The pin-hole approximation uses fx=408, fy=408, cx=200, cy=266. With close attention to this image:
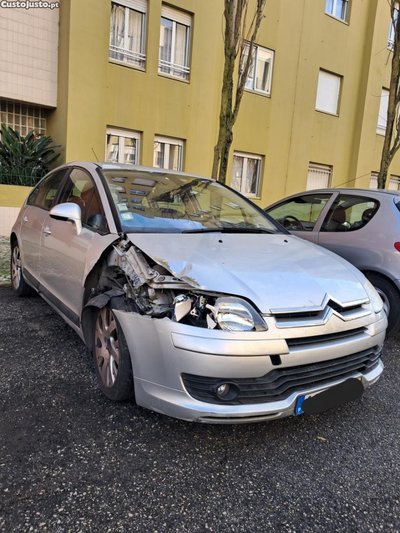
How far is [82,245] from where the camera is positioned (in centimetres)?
303

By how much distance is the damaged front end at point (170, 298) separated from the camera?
2143 millimetres

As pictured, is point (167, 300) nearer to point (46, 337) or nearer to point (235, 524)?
point (235, 524)

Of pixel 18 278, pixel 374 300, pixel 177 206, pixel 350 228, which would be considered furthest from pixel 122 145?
pixel 374 300

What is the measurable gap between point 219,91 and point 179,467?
1096cm

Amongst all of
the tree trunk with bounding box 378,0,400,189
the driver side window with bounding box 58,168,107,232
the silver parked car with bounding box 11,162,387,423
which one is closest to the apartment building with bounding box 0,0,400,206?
the tree trunk with bounding box 378,0,400,189

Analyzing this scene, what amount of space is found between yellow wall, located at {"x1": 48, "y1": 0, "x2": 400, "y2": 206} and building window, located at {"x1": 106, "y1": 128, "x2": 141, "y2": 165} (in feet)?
0.73

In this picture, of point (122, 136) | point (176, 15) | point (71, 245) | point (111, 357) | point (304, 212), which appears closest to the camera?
point (111, 357)

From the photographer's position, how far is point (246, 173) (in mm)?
12562

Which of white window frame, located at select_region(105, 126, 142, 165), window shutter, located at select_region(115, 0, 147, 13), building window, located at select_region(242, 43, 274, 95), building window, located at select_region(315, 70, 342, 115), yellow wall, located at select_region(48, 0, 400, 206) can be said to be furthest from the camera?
building window, located at select_region(315, 70, 342, 115)

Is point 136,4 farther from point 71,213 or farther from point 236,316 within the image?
point 236,316

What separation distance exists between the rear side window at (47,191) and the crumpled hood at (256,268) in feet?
5.76

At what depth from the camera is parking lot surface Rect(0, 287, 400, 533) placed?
180 centimetres

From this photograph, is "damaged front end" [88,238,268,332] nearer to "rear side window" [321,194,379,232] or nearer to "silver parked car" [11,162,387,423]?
"silver parked car" [11,162,387,423]

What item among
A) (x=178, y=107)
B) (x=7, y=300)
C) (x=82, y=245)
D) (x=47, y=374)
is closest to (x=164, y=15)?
(x=178, y=107)
